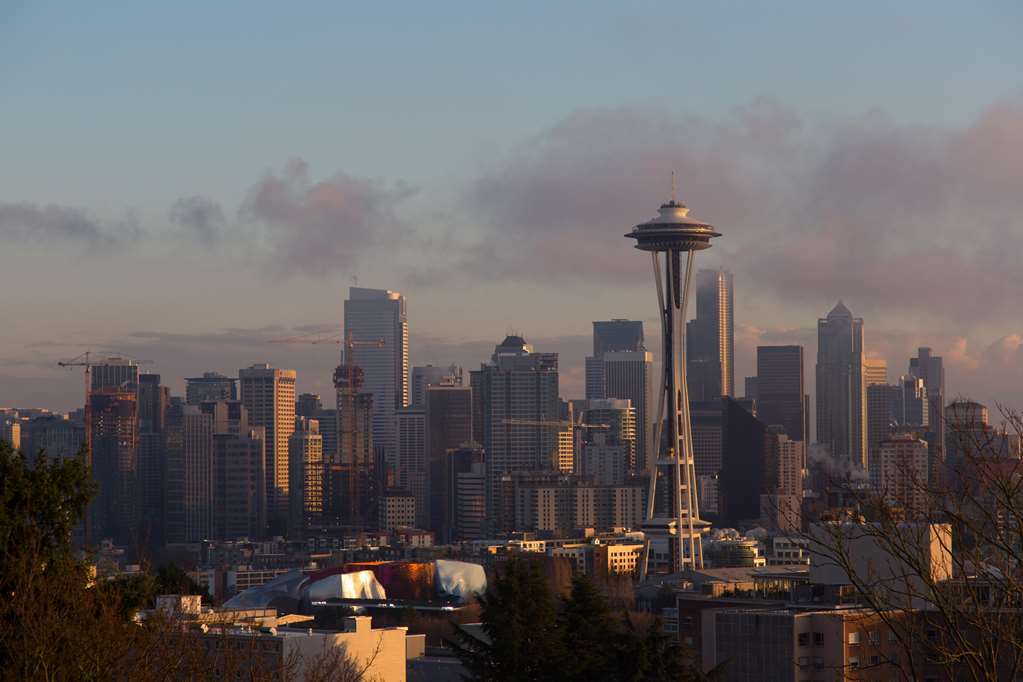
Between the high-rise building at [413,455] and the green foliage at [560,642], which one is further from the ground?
the high-rise building at [413,455]

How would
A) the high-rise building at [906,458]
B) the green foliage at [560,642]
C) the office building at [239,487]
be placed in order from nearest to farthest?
A: the high-rise building at [906,458] → the green foliage at [560,642] → the office building at [239,487]

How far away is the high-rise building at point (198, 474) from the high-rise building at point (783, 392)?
1885 inches

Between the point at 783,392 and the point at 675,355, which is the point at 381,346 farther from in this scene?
the point at 675,355

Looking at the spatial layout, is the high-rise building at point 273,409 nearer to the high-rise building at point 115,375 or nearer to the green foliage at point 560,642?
the high-rise building at point 115,375

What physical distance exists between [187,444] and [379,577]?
5802 centimetres

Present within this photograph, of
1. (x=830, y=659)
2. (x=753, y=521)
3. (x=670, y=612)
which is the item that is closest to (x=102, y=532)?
(x=753, y=521)

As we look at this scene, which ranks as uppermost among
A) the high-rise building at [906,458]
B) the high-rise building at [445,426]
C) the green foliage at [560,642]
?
the high-rise building at [445,426]

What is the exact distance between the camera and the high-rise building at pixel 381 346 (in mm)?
181025

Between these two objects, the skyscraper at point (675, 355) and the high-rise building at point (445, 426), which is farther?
the high-rise building at point (445, 426)

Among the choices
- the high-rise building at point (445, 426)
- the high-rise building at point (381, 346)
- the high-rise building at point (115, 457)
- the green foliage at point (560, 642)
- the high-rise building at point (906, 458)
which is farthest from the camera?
the high-rise building at point (381, 346)

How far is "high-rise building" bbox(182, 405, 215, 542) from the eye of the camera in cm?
13562

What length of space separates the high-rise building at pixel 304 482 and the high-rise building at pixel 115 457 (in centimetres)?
1162

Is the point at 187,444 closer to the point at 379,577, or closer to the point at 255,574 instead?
the point at 255,574

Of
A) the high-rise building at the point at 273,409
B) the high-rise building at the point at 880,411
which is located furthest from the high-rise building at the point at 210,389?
the high-rise building at the point at 880,411
